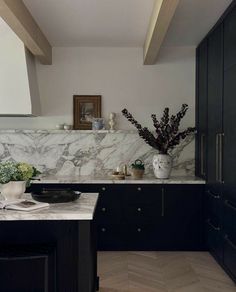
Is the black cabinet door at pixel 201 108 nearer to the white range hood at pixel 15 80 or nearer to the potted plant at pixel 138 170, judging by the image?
the potted plant at pixel 138 170

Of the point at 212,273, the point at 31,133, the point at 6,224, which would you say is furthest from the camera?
the point at 31,133

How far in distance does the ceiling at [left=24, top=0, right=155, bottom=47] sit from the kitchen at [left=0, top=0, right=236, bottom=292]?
2cm

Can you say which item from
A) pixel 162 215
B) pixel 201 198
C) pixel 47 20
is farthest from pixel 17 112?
pixel 201 198

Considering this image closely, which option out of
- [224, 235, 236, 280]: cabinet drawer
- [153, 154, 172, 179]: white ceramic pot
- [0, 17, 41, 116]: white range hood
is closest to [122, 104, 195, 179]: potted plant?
[153, 154, 172, 179]: white ceramic pot

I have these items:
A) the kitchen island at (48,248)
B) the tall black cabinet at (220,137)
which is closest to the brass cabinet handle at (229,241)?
the tall black cabinet at (220,137)

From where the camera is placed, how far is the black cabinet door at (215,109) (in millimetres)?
4129

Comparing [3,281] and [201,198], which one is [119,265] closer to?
[201,198]

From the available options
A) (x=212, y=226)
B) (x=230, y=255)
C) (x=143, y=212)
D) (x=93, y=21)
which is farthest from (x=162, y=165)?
(x=93, y=21)

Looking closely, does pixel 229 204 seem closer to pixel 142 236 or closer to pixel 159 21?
pixel 142 236

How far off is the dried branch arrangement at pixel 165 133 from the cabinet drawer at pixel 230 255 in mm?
1514

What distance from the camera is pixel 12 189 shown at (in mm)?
2854

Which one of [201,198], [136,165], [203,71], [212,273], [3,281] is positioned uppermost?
[203,71]

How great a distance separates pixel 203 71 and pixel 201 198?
5.29 feet

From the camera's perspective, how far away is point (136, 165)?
5094 millimetres
